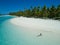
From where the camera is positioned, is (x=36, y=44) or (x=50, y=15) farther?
(x=50, y=15)

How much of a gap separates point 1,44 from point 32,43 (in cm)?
244

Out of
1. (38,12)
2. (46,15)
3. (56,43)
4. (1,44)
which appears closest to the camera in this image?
(56,43)

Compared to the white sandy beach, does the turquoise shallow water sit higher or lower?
higher

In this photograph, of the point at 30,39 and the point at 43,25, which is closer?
the point at 30,39

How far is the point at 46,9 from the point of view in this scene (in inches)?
1890

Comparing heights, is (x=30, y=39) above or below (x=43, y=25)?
above

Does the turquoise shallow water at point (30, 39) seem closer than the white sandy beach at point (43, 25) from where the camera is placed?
Yes

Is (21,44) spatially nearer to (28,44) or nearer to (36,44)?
(28,44)

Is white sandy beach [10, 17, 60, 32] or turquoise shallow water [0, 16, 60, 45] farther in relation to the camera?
white sandy beach [10, 17, 60, 32]

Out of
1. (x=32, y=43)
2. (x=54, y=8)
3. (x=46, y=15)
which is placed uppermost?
(x=32, y=43)

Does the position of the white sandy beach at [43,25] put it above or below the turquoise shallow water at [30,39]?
below

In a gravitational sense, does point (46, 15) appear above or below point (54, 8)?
below

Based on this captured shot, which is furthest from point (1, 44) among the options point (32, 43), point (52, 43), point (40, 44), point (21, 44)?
point (52, 43)

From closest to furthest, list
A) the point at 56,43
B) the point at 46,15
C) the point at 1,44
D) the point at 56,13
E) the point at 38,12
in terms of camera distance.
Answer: the point at 56,43
the point at 1,44
the point at 56,13
the point at 46,15
the point at 38,12
